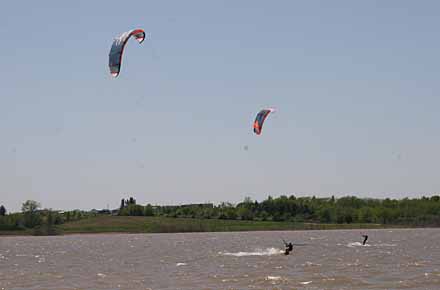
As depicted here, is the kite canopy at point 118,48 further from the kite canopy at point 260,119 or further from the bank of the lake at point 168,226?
the bank of the lake at point 168,226

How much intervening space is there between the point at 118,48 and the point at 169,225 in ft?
490

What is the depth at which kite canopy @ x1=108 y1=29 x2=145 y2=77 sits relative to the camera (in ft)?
128

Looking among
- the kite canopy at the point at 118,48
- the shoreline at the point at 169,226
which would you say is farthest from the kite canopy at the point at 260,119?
the shoreline at the point at 169,226

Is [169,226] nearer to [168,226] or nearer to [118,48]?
[168,226]

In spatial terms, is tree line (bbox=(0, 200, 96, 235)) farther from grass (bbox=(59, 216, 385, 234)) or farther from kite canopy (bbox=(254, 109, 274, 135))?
kite canopy (bbox=(254, 109, 274, 135))

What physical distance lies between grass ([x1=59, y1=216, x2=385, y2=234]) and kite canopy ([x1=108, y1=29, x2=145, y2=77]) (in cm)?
13147

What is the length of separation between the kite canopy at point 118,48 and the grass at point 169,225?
13147 centimetres

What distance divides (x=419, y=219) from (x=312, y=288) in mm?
161299

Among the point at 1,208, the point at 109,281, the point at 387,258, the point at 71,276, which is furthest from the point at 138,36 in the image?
the point at 1,208

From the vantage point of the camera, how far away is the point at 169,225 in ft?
615

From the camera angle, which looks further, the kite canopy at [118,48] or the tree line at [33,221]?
the tree line at [33,221]

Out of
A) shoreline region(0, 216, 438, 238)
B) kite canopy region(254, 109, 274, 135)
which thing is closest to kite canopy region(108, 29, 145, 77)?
kite canopy region(254, 109, 274, 135)

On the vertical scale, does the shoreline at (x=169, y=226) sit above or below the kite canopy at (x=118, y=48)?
below

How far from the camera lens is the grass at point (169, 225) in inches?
6845
